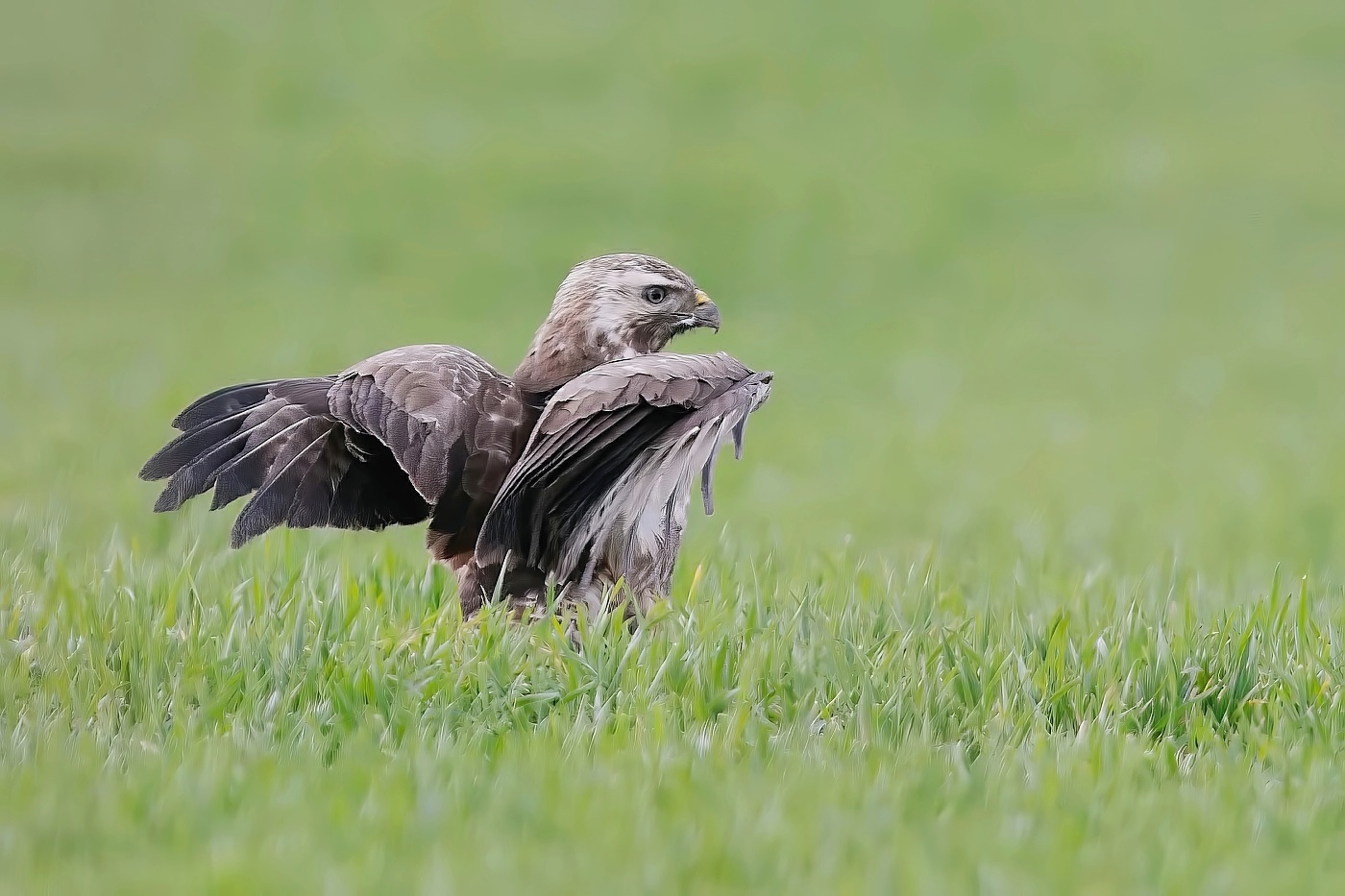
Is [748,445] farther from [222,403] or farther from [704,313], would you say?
[222,403]

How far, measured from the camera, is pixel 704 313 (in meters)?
5.36

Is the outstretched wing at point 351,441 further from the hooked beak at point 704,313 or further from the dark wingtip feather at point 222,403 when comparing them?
the hooked beak at point 704,313

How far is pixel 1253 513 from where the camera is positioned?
378 inches

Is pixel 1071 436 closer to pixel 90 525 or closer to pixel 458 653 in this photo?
pixel 90 525

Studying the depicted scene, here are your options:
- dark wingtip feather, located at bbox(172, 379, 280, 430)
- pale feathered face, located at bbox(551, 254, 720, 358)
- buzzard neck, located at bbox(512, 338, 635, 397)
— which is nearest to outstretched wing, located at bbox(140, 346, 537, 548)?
dark wingtip feather, located at bbox(172, 379, 280, 430)

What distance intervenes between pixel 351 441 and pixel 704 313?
1326mm

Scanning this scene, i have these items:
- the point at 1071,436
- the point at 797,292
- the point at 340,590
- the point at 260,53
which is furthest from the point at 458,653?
the point at 260,53

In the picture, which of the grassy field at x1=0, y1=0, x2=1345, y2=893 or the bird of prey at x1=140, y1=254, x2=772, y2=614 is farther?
the bird of prey at x1=140, y1=254, x2=772, y2=614

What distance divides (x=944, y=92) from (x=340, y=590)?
19.4m

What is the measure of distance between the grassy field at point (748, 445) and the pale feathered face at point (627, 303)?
0.87 meters

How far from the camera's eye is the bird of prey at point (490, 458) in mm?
4410

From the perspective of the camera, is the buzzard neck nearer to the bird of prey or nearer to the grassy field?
the bird of prey

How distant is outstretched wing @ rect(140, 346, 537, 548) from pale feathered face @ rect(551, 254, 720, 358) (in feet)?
1.57

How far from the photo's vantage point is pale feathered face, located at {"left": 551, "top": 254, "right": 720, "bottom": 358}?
17.1 ft
